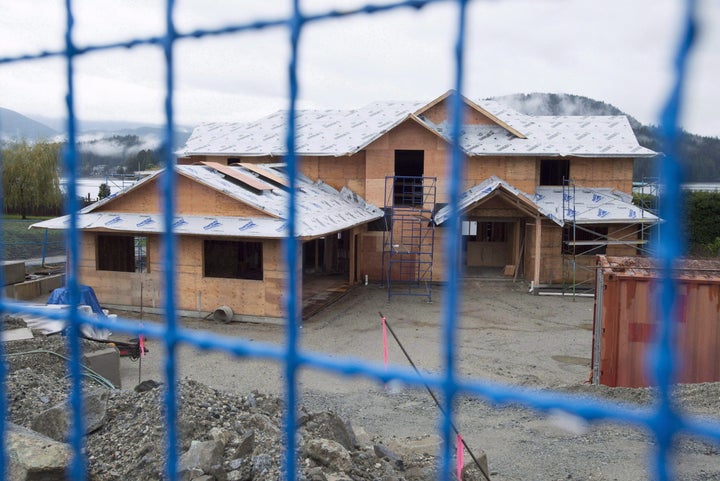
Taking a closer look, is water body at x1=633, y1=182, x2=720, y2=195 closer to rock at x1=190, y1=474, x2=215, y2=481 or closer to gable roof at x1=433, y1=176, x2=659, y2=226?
gable roof at x1=433, y1=176, x2=659, y2=226

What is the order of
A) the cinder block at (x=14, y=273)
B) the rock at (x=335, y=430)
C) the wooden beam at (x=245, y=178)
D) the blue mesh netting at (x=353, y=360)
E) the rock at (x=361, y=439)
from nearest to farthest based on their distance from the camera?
the blue mesh netting at (x=353, y=360) → the rock at (x=335, y=430) → the rock at (x=361, y=439) → the wooden beam at (x=245, y=178) → the cinder block at (x=14, y=273)

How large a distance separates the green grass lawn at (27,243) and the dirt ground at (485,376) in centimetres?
1256

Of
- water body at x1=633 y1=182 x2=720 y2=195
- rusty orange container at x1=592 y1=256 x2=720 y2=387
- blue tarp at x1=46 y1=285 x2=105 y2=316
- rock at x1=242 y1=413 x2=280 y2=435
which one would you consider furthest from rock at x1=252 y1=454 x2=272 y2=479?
blue tarp at x1=46 y1=285 x2=105 y2=316

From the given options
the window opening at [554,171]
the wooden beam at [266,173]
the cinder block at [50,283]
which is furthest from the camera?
the window opening at [554,171]

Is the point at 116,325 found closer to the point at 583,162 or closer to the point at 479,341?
the point at 479,341

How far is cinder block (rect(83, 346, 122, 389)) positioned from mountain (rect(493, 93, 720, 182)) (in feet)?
23.8

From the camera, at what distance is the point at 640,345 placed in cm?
925

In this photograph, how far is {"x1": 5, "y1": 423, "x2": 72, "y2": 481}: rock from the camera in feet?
14.0

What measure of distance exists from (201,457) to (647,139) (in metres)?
4.60

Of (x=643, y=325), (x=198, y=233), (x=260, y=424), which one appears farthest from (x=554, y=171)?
(x=260, y=424)

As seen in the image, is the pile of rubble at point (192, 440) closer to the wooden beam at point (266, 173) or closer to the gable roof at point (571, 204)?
the wooden beam at point (266, 173)

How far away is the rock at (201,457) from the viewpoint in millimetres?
5062

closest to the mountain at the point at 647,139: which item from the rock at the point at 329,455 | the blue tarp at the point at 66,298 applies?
the rock at the point at 329,455

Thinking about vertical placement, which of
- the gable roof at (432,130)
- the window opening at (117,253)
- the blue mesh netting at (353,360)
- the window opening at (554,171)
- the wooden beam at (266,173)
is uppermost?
the gable roof at (432,130)
